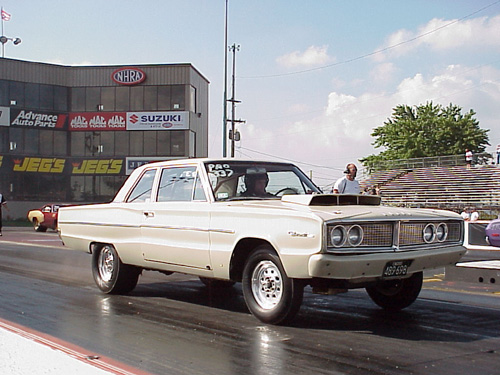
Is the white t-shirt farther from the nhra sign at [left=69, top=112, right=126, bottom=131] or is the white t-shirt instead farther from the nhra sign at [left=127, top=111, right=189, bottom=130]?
the nhra sign at [left=69, top=112, right=126, bottom=131]

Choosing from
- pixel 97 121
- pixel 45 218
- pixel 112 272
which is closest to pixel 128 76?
pixel 97 121

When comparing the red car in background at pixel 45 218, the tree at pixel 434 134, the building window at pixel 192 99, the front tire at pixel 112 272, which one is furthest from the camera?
the tree at pixel 434 134

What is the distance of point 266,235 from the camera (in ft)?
20.0

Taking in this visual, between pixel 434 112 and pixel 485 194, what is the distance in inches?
1217

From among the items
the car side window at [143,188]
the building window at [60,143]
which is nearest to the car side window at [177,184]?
the car side window at [143,188]

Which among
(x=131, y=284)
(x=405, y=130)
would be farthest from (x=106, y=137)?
(x=131, y=284)

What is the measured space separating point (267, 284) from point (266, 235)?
1.72 ft

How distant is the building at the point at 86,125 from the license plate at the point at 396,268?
40.6 metres

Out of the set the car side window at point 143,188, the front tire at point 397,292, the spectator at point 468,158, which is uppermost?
the spectator at point 468,158

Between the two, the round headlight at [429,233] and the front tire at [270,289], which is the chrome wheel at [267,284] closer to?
the front tire at [270,289]

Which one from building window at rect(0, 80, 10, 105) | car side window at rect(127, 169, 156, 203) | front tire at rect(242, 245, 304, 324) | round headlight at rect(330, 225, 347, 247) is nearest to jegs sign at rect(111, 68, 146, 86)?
building window at rect(0, 80, 10, 105)

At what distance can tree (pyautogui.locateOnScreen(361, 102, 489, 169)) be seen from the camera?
63.1m

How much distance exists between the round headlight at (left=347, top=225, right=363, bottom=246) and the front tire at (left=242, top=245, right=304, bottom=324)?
64cm

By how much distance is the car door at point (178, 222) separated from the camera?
6941 millimetres
